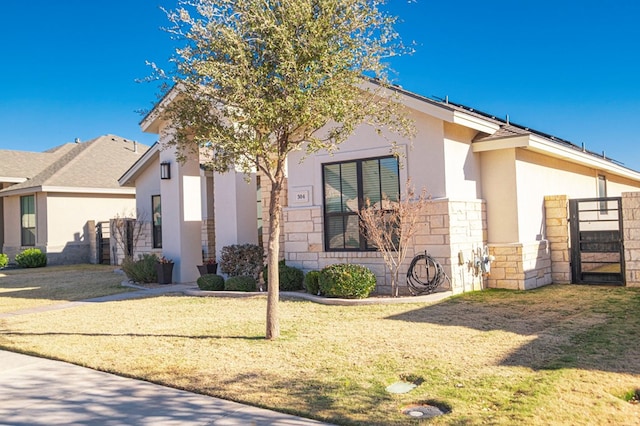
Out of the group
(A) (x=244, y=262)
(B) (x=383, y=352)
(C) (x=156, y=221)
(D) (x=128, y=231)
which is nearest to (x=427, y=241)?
(A) (x=244, y=262)

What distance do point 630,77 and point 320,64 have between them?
14.0 metres

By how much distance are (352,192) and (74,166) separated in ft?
58.6

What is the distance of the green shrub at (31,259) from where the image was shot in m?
22.1

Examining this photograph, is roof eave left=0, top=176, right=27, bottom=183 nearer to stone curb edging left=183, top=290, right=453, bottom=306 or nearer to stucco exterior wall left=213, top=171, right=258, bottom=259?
stucco exterior wall left=213, top=171, right=258, bottom=259

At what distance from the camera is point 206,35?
719 centimetres

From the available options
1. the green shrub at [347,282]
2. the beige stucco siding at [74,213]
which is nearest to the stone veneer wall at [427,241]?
the green shrub at [347,282]

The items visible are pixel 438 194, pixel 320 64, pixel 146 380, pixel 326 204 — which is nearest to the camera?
pixel 146 380

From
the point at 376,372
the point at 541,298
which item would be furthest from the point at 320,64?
the point at 541,298

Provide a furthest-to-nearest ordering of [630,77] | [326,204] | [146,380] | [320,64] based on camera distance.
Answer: [630,77], [326,204], [320,64], [146,380]

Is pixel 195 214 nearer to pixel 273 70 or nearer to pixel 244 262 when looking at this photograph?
pixel 244 262

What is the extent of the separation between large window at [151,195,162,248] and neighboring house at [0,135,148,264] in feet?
21.2

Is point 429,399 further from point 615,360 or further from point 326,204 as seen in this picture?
point 326,204

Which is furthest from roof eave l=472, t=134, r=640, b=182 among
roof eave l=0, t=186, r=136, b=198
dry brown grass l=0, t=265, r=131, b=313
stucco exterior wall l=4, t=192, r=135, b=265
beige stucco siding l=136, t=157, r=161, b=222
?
stucco exterior wall l=4, t=192, r=135, b=265

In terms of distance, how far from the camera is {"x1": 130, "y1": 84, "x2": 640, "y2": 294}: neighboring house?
35.8 ft
